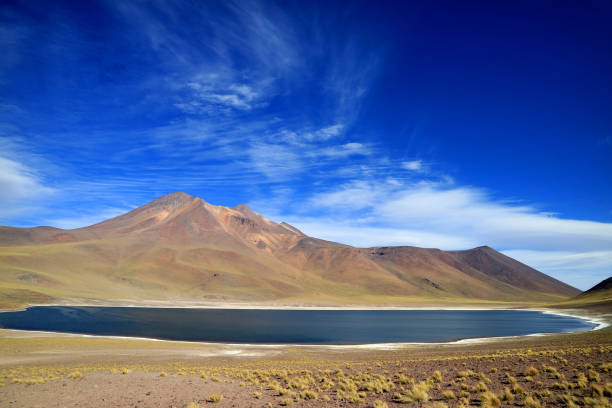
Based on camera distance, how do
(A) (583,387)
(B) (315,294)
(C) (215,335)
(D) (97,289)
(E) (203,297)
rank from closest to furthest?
(A) (583,387) → (C) (215,335) → (D) (97,289) → (E) (203,297) → (B) (315,294)

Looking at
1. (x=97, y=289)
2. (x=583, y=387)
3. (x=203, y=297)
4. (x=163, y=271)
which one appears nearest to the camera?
(x=583, y=387)

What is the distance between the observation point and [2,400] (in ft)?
44.0

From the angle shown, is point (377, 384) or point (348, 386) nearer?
point (348, 386)

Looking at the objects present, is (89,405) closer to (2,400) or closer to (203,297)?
(2,400)

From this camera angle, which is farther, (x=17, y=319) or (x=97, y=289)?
(x=97, y=289)

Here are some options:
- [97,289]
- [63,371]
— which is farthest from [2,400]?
[97,289]

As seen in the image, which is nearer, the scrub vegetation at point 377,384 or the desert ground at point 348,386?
the scrub vegetation at point 377,384

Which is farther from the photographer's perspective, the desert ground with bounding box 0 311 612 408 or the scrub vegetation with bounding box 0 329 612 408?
the desert ground with bounding box 0 311 612 408

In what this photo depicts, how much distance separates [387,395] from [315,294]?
174m

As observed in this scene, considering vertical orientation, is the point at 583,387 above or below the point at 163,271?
below

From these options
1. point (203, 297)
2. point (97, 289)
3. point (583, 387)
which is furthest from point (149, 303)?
point (583, 387)

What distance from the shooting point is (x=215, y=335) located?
53.3m

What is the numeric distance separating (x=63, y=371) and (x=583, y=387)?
22449 millimetres

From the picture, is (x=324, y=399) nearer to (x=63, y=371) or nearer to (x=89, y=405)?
(x=89, y=405)
